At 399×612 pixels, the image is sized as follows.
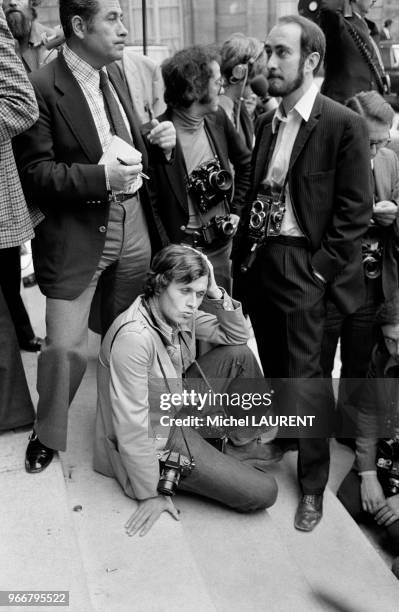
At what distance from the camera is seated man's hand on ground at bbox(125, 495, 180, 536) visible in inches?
87.8

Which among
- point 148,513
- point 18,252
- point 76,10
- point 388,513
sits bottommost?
point 388,513

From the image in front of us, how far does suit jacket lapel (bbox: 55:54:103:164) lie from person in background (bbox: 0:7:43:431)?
143 millimetres

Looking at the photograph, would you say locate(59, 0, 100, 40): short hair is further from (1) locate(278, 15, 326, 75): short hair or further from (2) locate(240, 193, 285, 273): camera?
(2) locate(240, 193, 285, 273): camera

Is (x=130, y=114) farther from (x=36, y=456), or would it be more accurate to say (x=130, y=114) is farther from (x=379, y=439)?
(x=379, y=439)

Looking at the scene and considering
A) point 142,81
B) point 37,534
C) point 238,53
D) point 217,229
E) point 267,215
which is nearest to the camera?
point 37,534

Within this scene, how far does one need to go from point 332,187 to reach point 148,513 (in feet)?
4.19

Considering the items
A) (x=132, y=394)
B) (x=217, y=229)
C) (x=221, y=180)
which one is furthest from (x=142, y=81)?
(x=132, y=394)

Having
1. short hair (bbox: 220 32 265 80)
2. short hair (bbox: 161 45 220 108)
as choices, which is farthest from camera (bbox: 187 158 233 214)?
short hair (bbox: 220 32 265 80)

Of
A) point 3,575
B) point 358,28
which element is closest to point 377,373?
point 3,575

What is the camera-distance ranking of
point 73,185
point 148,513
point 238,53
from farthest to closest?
1. point 238,53
2. point 148,513
3. point 73,185

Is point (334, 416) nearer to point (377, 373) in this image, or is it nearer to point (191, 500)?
point (377, 373)

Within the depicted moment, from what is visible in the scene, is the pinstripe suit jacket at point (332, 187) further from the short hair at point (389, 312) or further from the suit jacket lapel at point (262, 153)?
the short hair at point (389, 312)

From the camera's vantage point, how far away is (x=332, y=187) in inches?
97.0

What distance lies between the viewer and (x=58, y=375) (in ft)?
7.52
